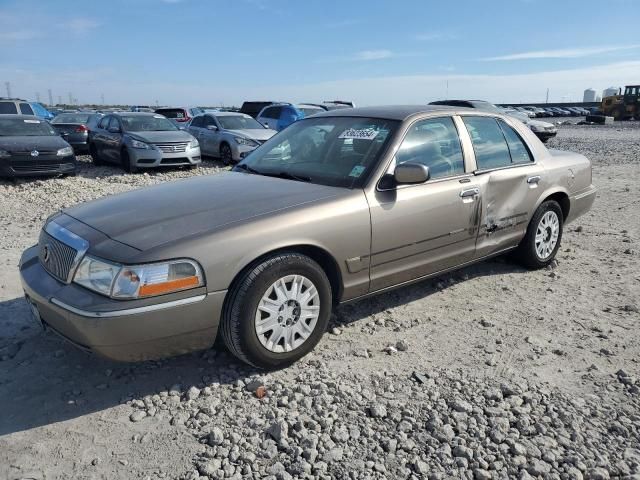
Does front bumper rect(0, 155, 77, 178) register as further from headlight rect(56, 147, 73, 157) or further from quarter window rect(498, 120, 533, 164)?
quarter window rect(498, 120, 533, 164)

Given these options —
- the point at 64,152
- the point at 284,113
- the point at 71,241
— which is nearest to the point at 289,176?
the point at 71,241

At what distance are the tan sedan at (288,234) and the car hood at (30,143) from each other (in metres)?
7.77

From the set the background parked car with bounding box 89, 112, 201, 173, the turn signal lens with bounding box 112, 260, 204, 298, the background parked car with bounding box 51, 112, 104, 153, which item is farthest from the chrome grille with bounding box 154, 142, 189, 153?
the turn signal lens with bounding box 112, 260, 204, 298

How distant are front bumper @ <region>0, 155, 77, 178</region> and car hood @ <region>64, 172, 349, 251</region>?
25.1 ft

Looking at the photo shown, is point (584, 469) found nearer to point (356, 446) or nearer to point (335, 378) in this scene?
point (356, 446)

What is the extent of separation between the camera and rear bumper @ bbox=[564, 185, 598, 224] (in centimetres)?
544

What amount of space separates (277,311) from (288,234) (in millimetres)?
477

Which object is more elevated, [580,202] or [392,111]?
[392,111]

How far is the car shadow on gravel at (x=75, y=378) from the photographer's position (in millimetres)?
2912

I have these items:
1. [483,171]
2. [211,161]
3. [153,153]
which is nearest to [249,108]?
[211,161]

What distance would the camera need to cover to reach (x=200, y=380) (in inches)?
127

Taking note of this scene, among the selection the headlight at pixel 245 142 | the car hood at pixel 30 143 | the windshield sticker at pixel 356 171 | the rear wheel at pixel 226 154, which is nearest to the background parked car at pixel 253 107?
the rear wheel at pixel 226 154

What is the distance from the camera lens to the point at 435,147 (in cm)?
409

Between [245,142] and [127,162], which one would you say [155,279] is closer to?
[127,162]
